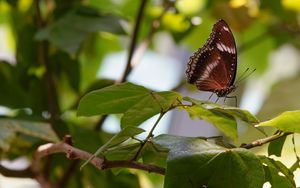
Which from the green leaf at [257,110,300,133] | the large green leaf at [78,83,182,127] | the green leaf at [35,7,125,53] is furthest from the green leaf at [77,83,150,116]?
the green leaf at [35,7,125,53]

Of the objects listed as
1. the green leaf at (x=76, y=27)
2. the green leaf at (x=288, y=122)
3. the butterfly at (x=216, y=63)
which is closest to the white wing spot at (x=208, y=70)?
the butterfly at (x=216, y=63)

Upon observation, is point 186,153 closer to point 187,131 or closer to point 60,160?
point 60,160

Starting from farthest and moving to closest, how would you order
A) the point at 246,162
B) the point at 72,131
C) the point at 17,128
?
the point at 72,131 → the point at 17,128 → the point at 246,162

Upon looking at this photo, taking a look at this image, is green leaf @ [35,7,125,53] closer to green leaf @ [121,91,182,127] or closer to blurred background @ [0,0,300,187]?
blurred background @ [0,0,300,187]

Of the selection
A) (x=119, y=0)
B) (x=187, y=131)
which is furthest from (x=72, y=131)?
(x=187, y=131)

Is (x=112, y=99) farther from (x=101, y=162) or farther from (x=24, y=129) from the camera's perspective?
(x=24, y=129)

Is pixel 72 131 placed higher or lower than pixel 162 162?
lower

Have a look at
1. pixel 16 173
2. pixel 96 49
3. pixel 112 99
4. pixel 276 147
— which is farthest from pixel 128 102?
pixel 96 49
